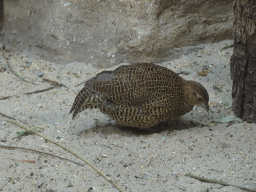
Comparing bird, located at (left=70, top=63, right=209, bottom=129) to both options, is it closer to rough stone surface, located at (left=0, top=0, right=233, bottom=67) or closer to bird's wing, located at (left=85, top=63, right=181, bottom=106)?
bird's wing, located at (left=85, top=63, right=181, bottom=106)

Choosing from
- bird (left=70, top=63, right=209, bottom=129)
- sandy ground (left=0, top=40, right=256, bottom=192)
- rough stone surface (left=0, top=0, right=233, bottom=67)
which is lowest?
sandy ground (left=0, top=40, right=256, bottom=192)

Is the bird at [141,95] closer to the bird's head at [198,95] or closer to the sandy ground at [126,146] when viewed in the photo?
the bird's head at [198,95]

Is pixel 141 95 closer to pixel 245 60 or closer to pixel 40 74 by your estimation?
pixel 245 60

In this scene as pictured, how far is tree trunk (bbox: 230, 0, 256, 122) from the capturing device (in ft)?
13.5

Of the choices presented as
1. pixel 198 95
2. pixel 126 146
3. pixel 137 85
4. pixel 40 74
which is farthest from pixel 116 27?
pixel 126 146

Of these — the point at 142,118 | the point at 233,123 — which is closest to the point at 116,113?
the point at 142,118

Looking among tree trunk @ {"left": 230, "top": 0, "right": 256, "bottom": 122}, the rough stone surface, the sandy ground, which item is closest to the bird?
the sandy ground

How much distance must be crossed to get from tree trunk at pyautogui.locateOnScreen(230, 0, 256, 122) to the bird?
1.44ft

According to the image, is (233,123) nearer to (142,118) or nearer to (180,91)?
(180,91)

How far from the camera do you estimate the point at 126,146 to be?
4.42 metres

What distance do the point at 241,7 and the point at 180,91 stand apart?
1.30m

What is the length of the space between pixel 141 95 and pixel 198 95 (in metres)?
0.76

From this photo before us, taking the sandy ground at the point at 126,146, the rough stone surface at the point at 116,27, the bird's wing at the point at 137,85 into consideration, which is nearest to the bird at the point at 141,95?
the bird's wing at the point at 137,85

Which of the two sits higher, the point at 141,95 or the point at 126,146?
the point at 141,95
